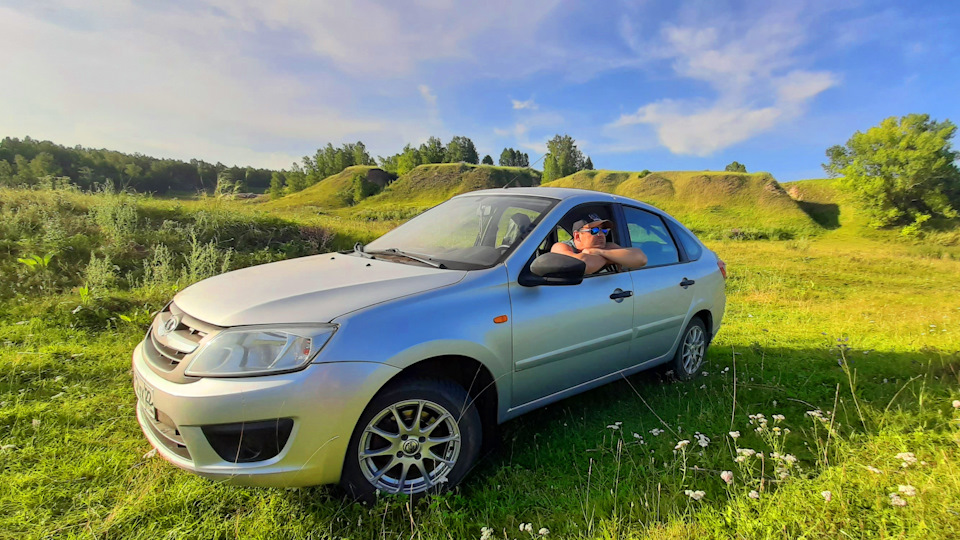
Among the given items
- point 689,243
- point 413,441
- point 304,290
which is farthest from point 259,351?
point 689,243

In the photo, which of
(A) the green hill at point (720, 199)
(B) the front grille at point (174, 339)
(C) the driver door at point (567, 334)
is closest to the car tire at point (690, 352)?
(C) the driver door at point (567, 334)

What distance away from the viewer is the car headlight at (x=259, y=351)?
1.86 metres

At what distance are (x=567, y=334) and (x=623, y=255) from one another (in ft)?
2.62

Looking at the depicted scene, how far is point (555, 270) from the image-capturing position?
246 centimetres

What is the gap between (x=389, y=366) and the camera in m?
1.99

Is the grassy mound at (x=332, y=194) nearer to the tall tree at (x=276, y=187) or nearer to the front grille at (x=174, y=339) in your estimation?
the tall tree at (x=276, y=187)

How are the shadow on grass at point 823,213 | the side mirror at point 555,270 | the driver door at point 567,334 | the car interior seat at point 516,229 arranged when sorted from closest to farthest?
the side mirror at point 555,270, the driver door at point 567,334, the car interior seat at point 516,229, the shadow on grass at point 823,213

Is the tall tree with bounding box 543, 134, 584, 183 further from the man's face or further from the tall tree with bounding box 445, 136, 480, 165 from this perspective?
the man's face

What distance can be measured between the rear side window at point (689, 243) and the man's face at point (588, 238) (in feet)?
4.09

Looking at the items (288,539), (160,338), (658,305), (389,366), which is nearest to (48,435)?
(160,338)

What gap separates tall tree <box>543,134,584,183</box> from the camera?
83688mm

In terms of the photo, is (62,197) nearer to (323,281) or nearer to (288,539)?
(323,281)

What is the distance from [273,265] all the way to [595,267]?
7.17ft

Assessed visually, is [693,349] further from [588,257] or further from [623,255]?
[588,257]
